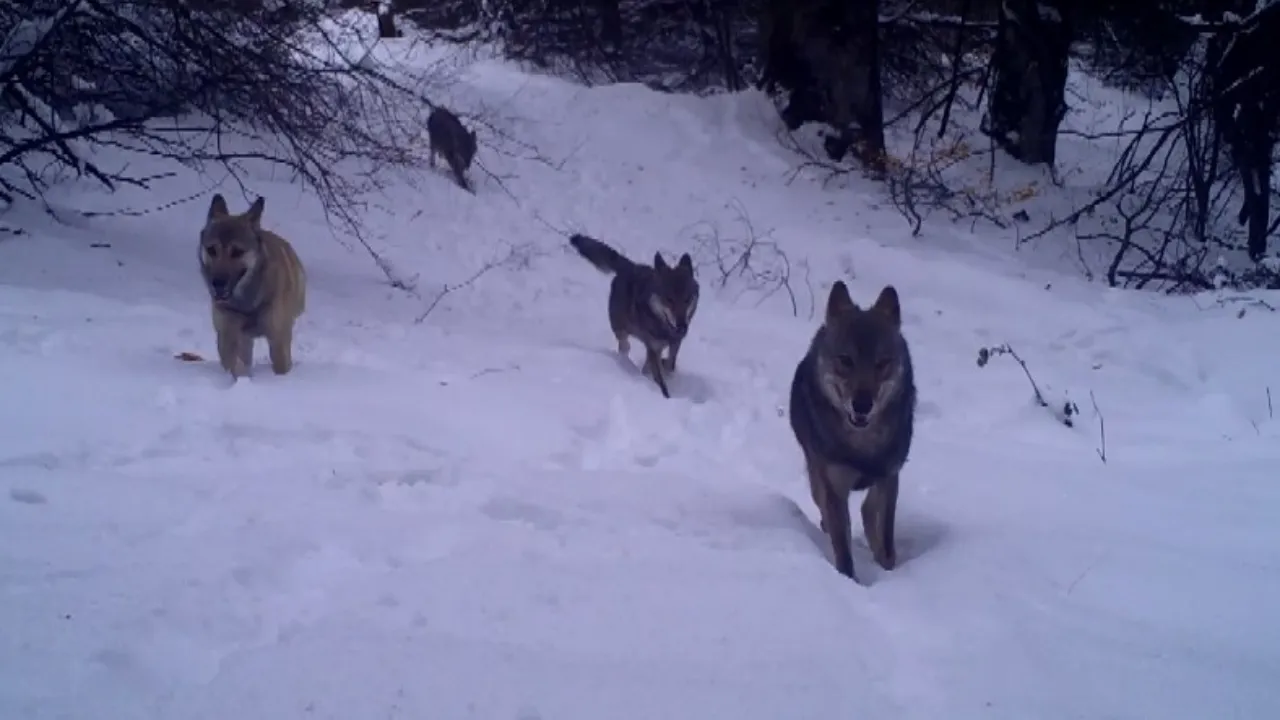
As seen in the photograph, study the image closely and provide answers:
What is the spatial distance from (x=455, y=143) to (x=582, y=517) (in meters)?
11.2

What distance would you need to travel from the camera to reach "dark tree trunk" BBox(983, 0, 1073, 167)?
49.5 ft

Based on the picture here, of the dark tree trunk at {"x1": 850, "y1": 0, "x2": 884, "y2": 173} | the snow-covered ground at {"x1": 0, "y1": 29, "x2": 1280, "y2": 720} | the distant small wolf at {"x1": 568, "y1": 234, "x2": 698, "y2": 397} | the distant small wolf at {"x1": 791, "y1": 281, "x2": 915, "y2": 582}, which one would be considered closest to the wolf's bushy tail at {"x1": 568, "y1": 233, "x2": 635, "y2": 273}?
the distant small wolf at {"x1": 568, "y1": 234, "x2": 698, "y2": 397}

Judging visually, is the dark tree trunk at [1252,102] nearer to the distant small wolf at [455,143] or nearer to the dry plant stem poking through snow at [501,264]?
the dry plant stem poking through snow at [501,264]

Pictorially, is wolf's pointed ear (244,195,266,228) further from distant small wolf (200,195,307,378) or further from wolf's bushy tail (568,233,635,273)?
wolf's bushy tail (568,233,635,273)

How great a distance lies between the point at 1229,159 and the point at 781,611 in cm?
1173

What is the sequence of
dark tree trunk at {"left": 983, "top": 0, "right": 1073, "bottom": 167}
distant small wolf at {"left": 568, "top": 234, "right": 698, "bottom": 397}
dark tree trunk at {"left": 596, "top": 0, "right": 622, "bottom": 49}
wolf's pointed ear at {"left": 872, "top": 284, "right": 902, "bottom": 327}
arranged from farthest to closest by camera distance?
dark tree trunk at {"left": 596, "top": 0, "right": 622, "bottom": 49}, dark tree trunk at {"left": 983, "top": 0, "right": 1073, "bottom": 167}, distant small wolf at {"left": 568, "top": 234, "right": 698, "bottom": 397}, wolf's pointed ear at {"left": 872, "top": 284, "right": 902, "bottom": 327}

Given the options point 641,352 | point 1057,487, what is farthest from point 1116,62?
point 1057,487

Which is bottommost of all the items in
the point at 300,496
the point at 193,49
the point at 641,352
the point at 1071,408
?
the point at 641,352

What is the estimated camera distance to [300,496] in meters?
4.44

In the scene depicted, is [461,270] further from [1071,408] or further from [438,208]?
[1071,408]

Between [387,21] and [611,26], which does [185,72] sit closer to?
[611,26]

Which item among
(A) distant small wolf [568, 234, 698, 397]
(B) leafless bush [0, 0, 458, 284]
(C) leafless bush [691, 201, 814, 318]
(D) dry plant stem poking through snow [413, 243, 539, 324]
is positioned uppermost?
(B) leafless bush [0, 0, 458, 284]

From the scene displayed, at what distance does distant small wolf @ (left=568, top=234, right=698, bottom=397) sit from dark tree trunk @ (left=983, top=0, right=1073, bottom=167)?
8.12 metres

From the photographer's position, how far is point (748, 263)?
12.9 m
